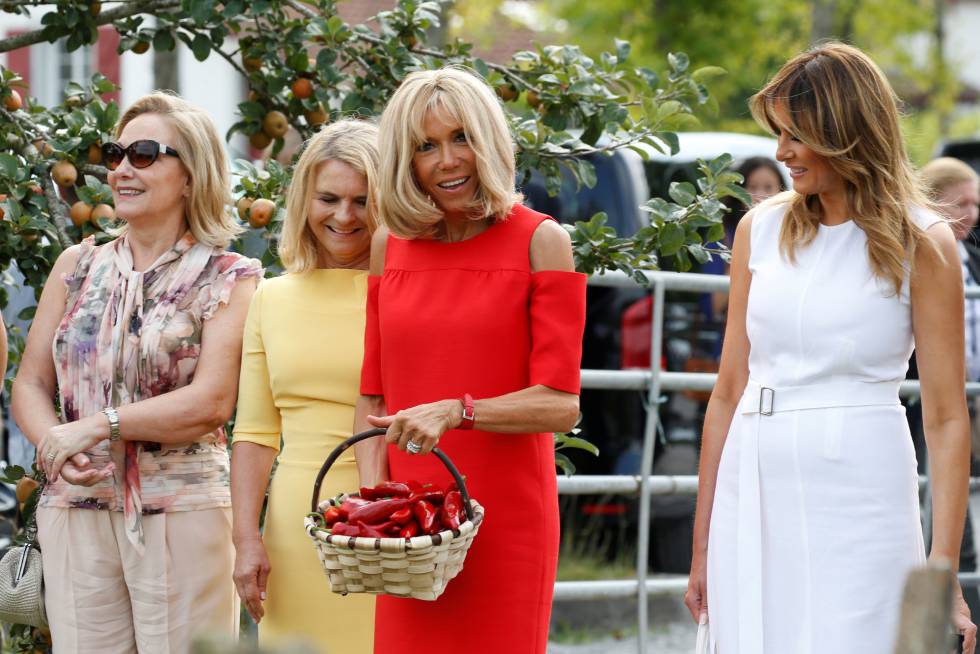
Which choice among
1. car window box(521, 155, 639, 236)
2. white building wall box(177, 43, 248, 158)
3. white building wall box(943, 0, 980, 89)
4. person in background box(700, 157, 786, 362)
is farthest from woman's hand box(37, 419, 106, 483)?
white building wall box(943, 0, 980, 89)

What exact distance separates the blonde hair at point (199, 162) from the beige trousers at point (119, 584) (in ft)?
2.52

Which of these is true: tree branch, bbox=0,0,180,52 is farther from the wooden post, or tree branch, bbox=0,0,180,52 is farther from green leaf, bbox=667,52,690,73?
the wooden post

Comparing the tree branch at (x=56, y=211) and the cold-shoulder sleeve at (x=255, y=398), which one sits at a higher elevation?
the tree branch at (x=56, y=211)

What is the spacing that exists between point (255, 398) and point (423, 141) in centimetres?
85

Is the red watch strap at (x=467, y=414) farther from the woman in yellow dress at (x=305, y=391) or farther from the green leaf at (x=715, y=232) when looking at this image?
the green leaf at (x=715, y=232)

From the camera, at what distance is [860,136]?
3.25 m

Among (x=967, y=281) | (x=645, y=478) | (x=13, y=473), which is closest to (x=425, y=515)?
(x=13, y=473)

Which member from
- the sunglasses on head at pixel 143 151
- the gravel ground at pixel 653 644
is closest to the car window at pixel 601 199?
the gravel ground at pixel 653 644

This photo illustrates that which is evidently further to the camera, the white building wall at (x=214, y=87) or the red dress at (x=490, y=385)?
the white building wall at (x=214, y=87)

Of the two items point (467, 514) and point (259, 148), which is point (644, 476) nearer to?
point (259, 148)

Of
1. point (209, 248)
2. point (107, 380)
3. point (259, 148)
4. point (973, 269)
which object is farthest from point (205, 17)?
point (973, 269)

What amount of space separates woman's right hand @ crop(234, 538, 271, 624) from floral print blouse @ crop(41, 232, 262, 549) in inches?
8.9

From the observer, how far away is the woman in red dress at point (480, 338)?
10.6ft

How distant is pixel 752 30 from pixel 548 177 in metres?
14.5
